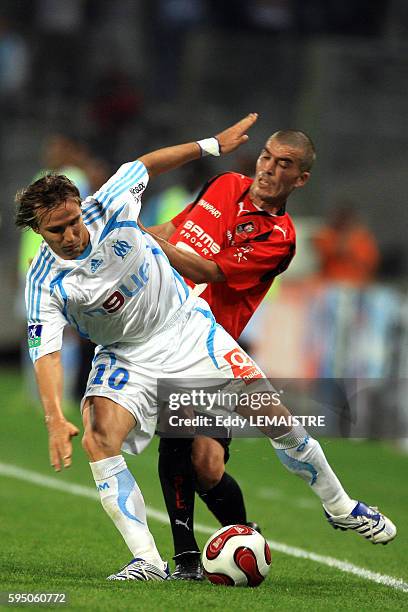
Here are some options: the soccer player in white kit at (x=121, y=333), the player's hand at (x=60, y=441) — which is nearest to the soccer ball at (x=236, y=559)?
the soccer player in white kit at (x=121, y=333)

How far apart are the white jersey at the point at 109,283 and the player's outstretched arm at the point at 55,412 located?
65 mm

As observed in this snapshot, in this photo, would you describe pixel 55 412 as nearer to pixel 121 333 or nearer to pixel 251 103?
pixel 121 333

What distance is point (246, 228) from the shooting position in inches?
263

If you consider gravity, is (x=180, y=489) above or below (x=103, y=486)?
below

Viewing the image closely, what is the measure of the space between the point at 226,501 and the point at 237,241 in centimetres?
129

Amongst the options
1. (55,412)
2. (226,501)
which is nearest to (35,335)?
(55,412)

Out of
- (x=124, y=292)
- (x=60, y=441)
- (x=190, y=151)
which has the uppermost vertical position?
(x=190, y=151)

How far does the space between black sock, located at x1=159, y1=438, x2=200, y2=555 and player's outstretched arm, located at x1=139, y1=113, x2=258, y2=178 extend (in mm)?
1323

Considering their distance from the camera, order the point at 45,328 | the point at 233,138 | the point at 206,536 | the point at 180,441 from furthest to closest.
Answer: the point at 206,536, the point at 233,138, the point at 180,441, the point at 45,328

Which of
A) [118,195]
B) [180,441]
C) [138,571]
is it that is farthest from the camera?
[180,441]

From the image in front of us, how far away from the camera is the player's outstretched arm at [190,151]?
6445mm

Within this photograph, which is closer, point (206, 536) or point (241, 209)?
point (241, 209)

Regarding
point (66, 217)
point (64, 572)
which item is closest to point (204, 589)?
point (64, 572)

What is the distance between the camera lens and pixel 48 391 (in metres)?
5.60
